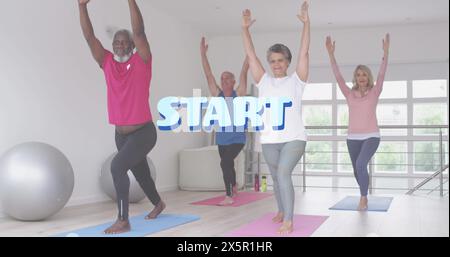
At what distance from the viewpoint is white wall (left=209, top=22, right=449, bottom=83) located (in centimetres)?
771

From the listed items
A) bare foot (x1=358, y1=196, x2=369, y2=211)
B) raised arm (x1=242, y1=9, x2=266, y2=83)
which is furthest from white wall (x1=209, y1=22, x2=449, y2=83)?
raised arm (x1=242, y1=9, x2=266, y2=83)

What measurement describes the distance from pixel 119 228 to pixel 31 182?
850mm

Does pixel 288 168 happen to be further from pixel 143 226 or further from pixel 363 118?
pixel 363 118

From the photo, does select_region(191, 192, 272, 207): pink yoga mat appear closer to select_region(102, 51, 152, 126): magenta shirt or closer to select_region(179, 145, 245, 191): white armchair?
select_region(179, 145, 245, 191): white armchair

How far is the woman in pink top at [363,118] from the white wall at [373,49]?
3439mm

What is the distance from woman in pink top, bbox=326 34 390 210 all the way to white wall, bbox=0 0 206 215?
2.34 m

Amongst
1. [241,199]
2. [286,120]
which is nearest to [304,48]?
[286,120]

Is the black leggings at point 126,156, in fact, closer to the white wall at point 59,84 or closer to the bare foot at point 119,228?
the bare foot at point 119,228

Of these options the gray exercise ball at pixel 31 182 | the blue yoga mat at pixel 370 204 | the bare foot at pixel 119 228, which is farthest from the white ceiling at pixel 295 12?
the bare foot at pixel 119 228

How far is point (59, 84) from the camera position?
16.1ft

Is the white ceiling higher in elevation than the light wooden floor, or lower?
higher
